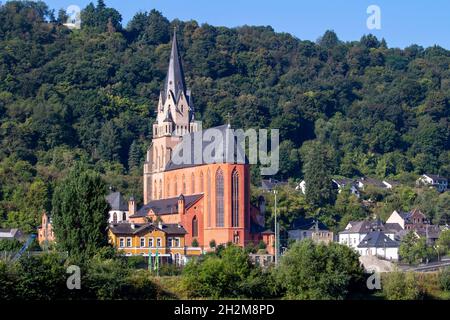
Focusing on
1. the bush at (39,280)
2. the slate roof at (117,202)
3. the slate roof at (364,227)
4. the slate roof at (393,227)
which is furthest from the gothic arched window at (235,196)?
the bush at (39,280)

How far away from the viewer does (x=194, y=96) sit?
160 m

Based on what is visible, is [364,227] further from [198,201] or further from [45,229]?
[45,229]

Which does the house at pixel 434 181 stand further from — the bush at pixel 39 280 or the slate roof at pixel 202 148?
the bush at pixel 39 280

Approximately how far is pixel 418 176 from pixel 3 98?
1829 inches

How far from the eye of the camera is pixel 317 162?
123 m

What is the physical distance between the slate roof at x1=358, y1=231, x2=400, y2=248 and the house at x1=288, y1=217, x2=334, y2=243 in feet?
11.3

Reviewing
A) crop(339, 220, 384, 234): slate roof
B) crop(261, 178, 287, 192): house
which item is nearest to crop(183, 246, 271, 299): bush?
crop(339, 220, 384, 234): slate roof

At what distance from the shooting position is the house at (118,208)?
10964cm

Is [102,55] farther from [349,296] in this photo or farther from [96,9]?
[349,296]

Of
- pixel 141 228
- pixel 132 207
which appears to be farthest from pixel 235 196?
pixel 132 207

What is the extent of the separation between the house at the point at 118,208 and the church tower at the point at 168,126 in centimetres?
205

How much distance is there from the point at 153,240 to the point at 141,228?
1.19 meters
